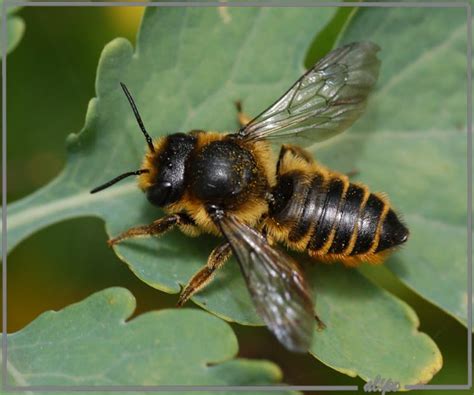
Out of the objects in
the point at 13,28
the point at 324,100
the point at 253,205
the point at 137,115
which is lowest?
the point at 253,205

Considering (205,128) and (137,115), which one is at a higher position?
(137,115)

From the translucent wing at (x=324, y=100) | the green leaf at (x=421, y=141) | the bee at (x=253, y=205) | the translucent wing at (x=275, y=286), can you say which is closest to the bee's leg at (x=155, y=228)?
the bee at (x=253, y=205)

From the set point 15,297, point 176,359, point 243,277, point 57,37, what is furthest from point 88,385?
point 57,37

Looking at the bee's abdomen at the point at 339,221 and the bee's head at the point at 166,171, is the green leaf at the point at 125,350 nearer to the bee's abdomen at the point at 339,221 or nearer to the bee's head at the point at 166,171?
the bee's head at the point at 166,171

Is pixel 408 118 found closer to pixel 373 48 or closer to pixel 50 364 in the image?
pixel 373 48

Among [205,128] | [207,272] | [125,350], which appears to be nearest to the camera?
[125,350]

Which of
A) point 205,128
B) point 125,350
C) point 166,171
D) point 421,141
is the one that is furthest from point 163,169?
point 421,141

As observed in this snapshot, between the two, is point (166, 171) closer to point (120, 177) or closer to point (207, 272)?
point (120, 177)
